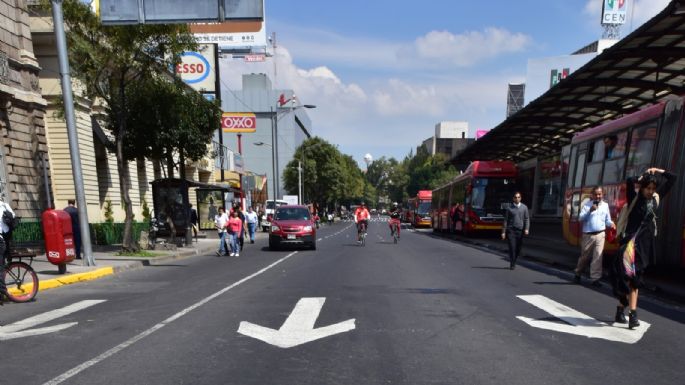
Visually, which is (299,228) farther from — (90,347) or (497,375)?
(497,375)

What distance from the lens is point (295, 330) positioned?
5.82 m

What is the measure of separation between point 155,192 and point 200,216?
7145mm

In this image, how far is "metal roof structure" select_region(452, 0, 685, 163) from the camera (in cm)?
1130

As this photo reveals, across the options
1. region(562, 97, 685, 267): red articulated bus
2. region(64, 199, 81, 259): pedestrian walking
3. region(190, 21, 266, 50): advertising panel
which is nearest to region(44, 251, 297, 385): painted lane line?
region(64, 199, 81, 259): pedestrian walking

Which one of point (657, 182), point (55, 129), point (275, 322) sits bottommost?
point (275, 322)

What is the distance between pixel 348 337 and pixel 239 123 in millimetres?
40683

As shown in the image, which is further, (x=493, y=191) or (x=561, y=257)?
(x=493, y=191)

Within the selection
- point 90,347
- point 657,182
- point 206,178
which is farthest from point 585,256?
point 206,178

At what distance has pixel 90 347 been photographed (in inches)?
209

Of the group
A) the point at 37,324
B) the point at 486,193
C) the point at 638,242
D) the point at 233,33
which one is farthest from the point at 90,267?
the point at 233,33

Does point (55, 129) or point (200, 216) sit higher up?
point (55, 129)

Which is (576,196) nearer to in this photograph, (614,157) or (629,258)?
(614,157)

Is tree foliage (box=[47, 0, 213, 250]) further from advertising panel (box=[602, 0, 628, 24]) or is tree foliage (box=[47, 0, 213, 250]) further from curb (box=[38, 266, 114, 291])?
advertising panel (box=[602, 0, 628, 24])

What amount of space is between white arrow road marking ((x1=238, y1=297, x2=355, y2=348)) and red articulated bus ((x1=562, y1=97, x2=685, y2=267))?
6.33 metres
